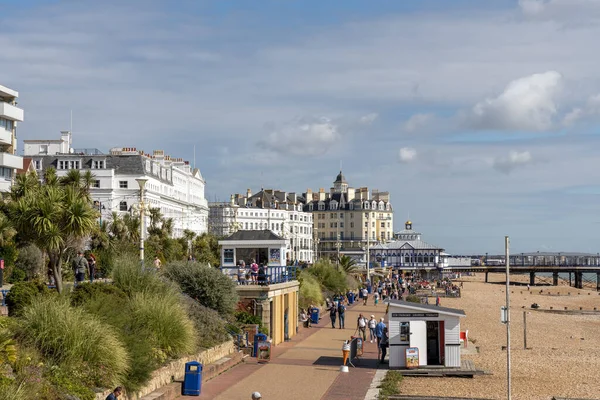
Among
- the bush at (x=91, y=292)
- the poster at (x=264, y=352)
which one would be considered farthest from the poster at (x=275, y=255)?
the bush at (x=91, y=292)

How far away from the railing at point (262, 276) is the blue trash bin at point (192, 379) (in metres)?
10.2

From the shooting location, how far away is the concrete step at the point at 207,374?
1689 centimetres

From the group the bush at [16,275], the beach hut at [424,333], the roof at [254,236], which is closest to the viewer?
the beach hut at [424,333]

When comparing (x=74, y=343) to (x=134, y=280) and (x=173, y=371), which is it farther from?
(x=134, y=280)

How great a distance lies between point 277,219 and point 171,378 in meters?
127

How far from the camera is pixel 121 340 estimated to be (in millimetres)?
16859

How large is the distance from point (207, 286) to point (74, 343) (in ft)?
34.5

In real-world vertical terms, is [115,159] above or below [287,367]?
above

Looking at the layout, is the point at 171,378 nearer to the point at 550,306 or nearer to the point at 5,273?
the point at 5,273

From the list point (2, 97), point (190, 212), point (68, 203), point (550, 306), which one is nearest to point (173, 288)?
point (68, 203)

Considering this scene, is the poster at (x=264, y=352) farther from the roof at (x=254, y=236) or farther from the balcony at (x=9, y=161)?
the balcony at (x=9, y=161)

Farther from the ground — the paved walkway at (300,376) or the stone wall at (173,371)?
the stone wall at (173,371)

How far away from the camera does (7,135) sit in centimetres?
4769

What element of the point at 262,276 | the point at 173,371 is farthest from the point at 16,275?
the point at 173,371
